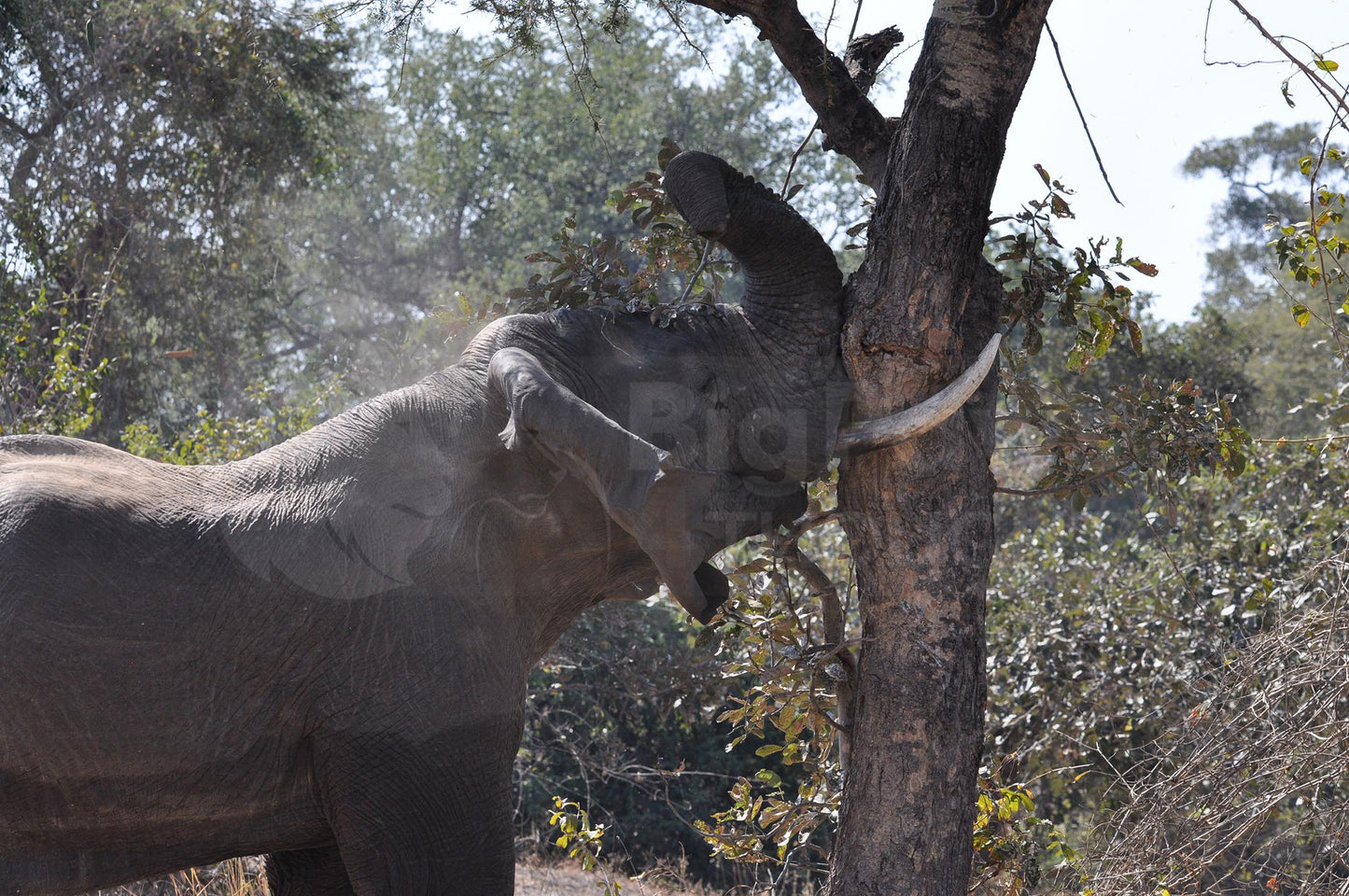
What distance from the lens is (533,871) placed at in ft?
23.5

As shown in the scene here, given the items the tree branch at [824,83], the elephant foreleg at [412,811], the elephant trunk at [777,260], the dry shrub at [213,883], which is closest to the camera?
the elephant foreleg at [412,811]

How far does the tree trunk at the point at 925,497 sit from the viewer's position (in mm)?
3182

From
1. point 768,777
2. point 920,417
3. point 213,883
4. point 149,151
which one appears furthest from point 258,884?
point 149,151

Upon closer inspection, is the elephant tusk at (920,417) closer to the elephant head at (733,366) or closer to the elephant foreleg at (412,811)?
the elephant head at (733,366)

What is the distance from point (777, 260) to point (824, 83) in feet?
2.11

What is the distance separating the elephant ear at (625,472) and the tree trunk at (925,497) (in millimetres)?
604

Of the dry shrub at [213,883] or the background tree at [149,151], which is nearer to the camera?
the dry shrub at [213,883]

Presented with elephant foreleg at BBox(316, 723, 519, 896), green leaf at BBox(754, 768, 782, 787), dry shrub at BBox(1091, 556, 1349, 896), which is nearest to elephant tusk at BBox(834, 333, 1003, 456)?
elephant foreleg at BBox(316, 723, 519, 896)

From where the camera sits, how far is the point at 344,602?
2.88 metres

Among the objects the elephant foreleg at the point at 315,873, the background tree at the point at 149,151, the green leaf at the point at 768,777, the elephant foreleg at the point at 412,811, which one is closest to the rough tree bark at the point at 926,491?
the green leaf at the point at 768,777

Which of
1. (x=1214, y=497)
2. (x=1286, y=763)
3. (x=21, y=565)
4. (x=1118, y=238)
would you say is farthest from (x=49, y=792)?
(x=1214, y=497)

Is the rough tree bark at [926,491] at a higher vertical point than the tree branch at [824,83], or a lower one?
lower

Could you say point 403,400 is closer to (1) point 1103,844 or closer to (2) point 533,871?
(1) point 1103,844

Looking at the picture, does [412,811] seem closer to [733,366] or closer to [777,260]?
[733,366]
